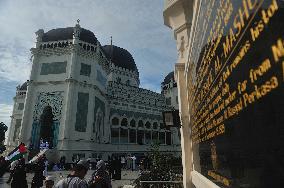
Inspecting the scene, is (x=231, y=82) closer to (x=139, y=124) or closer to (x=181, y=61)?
(x=181, y=61)

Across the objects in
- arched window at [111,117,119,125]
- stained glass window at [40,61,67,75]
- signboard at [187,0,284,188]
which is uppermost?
stained glass window at [40,61,67,75]

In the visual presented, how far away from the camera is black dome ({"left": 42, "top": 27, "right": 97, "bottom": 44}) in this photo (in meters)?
27.4

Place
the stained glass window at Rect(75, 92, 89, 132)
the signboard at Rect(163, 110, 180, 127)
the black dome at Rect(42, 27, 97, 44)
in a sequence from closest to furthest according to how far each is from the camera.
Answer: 1. the signboard at Rect(163, 110, 180, 127)
2. the stained glass window at Rect(75, 92, 89, 132)
3. the black dome at Rect(42, 27, 97, 44)

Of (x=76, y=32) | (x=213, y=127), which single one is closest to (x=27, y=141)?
(x=76, y=32)

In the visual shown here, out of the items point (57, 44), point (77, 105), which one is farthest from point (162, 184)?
point (57, 44)

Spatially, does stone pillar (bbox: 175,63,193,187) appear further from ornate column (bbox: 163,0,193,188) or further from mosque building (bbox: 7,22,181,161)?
mosque building (bbox: 7,22,181,161)

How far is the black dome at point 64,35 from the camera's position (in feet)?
89.8

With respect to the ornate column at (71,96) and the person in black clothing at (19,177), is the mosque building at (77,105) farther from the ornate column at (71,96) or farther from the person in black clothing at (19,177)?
the person in black clothing at (19,177)

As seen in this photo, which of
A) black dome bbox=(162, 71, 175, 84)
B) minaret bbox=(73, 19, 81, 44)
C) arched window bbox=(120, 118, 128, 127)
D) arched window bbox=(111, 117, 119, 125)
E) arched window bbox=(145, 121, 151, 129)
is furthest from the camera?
black dome bbox=(162, 71, 175, 84)

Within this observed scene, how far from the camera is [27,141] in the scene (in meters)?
23.5

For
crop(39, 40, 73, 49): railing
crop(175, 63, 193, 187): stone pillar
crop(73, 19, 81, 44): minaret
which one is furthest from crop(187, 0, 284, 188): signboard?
crop(39, 40, 73, 49): railing

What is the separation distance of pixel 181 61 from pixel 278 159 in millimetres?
3997

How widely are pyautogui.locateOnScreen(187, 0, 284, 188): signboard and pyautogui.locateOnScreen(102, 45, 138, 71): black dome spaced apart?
40.6 m

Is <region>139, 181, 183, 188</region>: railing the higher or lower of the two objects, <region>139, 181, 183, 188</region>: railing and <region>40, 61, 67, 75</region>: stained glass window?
the lower
